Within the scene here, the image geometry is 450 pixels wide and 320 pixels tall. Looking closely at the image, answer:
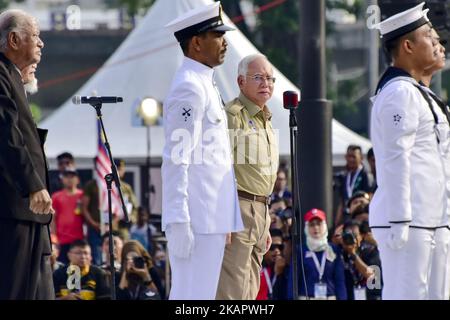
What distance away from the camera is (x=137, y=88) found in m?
20.3

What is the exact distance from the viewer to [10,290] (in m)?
8.17

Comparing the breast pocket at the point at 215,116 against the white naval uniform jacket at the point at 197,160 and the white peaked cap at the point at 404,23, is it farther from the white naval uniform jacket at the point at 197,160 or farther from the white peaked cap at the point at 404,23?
the white peaked cap at the point at 404,23

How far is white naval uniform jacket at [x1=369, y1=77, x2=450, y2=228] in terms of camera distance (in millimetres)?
8367

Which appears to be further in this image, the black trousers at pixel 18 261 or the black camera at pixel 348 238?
the black camera at pixel 348 238

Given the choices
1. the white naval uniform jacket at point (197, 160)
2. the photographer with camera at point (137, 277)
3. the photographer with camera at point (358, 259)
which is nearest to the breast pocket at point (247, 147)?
the white naval uniform jacket at point (197, 160)

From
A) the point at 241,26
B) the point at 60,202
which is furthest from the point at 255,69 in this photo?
the point at 241,26

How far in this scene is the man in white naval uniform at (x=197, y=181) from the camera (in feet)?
27.8

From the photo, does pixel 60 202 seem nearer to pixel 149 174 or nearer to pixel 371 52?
pixel 149 174

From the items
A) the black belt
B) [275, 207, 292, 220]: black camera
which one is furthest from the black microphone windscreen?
[275, 207, 292, 220]: black camera

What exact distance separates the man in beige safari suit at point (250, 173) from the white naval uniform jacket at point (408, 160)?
3.00 feet

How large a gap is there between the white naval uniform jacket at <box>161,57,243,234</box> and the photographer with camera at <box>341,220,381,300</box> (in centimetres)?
433

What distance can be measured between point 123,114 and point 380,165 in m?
11.8

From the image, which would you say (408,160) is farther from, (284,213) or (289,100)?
(284,213)

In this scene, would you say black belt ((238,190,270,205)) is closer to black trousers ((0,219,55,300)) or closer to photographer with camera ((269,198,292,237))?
black trousers ((0,219,55,300))
